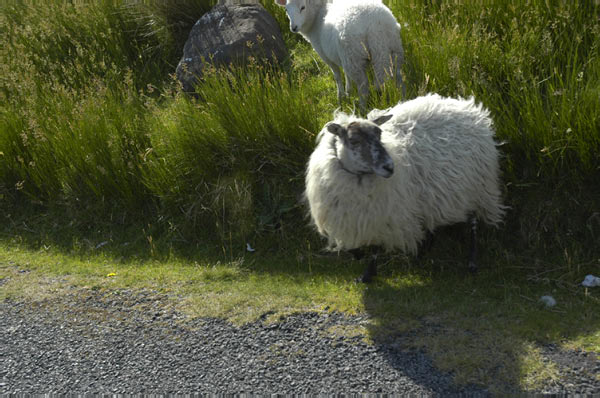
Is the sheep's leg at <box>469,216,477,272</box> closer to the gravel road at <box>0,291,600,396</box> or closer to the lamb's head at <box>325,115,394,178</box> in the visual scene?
the lamb's head at <box>325,115,394,178</box>

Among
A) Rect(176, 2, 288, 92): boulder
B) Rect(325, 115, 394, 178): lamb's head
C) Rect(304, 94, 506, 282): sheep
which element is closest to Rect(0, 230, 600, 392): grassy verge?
Rect(304, 94, 506, 282): sheep

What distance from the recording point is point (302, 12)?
6785 millimetres

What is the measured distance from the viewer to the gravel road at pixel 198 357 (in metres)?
3.42

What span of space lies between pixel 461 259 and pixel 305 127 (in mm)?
2105

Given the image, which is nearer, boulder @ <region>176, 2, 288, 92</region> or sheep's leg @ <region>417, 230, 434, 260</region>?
sheep's leg @ <region>417, 230, 434, 260</region>

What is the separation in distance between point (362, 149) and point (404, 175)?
47 centimetres

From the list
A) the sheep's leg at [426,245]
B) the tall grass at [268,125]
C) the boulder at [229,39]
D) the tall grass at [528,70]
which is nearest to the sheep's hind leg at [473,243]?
the sheep's leg at [426,245]

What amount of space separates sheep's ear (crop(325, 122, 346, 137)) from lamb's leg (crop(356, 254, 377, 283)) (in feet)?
3.63

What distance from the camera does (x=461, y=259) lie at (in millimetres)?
5156

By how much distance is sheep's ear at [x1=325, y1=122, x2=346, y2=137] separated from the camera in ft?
14.8

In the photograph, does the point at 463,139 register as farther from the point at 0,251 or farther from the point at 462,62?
the point at 0,251

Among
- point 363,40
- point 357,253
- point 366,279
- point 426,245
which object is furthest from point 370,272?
point 363,40

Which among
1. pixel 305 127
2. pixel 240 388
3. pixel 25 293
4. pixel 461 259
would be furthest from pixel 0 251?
pixel 461 259

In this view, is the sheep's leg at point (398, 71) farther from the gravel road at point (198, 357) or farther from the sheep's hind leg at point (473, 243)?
the gravel road at point (198, 357)
